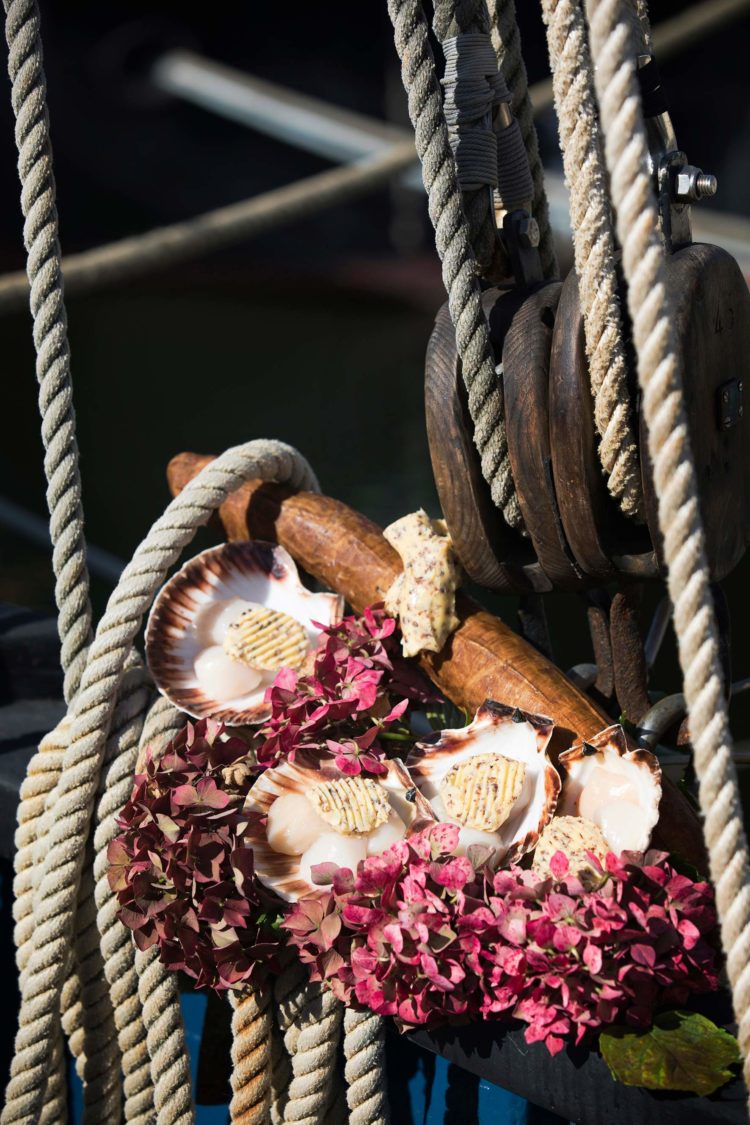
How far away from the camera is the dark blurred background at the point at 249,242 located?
4477 millimetres

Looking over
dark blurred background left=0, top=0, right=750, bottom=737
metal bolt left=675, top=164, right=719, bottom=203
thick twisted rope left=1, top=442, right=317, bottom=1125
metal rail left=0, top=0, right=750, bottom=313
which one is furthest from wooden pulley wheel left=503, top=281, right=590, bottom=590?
dark blurred background left=0, top=0, right=750, bottom=737

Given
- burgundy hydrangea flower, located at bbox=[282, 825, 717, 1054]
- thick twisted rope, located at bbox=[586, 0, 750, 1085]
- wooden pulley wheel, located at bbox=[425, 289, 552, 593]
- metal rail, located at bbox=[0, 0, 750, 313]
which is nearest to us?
thick twisted rope, located at bbox=[586, 0, 750, 1085]

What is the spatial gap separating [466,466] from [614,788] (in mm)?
287

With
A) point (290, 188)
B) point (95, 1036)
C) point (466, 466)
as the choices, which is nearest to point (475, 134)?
point (466, 466)

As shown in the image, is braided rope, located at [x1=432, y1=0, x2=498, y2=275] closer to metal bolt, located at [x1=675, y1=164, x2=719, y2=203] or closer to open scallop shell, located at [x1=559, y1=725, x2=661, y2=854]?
metal bolt, located at [x1=675, y1=164, x2=719, y2=203]

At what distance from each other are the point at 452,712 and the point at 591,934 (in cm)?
38

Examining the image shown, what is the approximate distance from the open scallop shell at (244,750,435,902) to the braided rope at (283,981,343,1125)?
9 centimetres

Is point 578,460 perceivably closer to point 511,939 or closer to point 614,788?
point 614,788

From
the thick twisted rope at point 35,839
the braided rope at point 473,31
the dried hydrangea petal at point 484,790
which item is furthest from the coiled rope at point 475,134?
the thick twisted rope at point 35,839

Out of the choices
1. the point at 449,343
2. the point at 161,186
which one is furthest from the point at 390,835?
the point at 161,186

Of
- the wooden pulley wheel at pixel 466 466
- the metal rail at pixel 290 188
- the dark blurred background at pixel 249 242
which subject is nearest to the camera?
the wooden pulley wheel at pixel 466 466

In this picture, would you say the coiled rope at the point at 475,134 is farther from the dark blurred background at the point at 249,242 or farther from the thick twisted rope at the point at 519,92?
the dark blurred background at the point at 249,242

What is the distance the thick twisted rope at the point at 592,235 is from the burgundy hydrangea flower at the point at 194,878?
403mm

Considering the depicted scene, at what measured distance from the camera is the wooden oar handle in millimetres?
925
